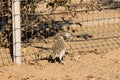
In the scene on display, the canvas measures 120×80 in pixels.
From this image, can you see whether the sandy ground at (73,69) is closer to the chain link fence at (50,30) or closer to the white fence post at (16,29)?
the white fence post at (16,29)

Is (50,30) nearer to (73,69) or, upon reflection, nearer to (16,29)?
(16,29)

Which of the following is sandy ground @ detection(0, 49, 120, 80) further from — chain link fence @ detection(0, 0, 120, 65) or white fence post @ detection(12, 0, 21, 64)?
chain link fence @ detection(0, 0, 120, 65)

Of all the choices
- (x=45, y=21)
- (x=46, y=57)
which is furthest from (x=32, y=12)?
(x=46, y=57)

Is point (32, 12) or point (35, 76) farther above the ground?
point (32, 12)

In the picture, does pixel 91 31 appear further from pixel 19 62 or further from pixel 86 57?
pixel 19 62

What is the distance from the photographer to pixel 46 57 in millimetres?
8156

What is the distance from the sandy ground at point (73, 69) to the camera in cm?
708

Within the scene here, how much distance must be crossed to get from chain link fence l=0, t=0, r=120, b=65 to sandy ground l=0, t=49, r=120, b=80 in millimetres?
321

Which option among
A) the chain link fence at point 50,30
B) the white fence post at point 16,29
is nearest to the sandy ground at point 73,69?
the white fence post at point 16,29

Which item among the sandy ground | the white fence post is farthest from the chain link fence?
the sandy ground

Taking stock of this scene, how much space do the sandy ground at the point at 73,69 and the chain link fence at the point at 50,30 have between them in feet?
1.05

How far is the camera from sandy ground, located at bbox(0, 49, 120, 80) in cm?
708

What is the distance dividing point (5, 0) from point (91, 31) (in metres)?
2.58

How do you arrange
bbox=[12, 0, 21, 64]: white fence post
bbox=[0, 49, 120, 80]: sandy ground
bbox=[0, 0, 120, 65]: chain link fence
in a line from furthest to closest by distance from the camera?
bbox=[0, 0, 120, 65]: chain link fence < bbox=[12, 0, 21, 64]: white fence post < bbox=[0, 49, 120, 80]: sandy ground
